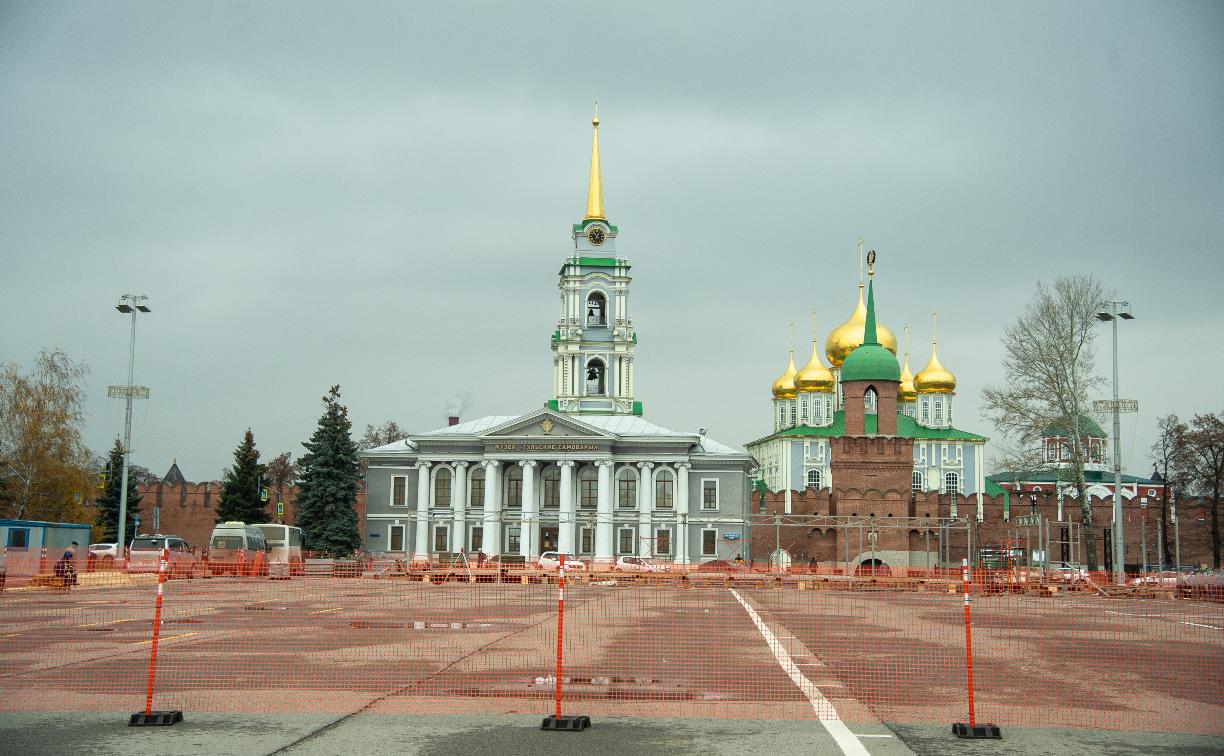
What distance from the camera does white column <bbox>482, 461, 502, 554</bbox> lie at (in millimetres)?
70812

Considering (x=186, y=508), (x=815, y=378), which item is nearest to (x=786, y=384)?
(x=815, y=378)

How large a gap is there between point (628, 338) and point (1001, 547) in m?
28.4

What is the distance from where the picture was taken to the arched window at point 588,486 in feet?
237

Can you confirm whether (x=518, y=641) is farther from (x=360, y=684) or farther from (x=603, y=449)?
(x=603, y=449)

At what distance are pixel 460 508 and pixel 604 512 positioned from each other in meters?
9.10

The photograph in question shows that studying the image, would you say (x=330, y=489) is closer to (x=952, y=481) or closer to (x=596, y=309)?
(x=596, y=309)

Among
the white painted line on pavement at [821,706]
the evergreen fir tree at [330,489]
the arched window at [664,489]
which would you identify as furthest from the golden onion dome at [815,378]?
the white painted line on pavement at [821,706]

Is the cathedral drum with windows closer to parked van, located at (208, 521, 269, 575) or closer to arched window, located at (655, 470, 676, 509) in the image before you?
arched window, located at (655, 470, 676, 509)

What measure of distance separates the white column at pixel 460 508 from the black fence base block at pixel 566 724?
62.8m

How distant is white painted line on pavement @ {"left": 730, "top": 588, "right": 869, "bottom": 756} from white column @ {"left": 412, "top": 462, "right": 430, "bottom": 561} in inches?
2181

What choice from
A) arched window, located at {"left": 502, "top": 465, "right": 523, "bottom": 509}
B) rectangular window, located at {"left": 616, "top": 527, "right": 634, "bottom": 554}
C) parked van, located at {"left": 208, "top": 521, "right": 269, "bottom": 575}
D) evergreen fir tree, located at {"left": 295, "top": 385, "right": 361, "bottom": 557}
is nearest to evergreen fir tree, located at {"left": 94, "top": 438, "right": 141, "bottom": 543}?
evergreen fir tree, located at {"left": 295, "top": 385, "right": 361, "bottom": 557}

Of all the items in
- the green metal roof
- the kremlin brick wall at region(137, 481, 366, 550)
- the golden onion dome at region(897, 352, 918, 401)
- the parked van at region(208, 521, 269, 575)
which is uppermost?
the golden onion dome at region(897, 352, 918, 401)

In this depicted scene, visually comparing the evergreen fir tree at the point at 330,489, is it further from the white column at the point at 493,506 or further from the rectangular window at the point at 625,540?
the rectangular window at the point at 625,540

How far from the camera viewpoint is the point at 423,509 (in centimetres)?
7244
